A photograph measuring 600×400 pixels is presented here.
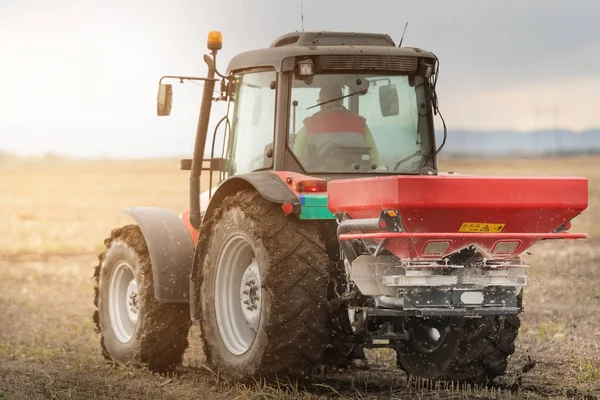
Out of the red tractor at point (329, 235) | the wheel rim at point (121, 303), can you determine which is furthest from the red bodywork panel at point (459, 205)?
the wheel rim at point (121, 303)

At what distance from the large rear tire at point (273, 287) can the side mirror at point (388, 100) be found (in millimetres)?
1389

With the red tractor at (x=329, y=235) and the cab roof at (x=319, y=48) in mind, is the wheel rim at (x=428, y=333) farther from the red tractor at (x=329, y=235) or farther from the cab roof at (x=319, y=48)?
the cab roof at (x=319, y=48)

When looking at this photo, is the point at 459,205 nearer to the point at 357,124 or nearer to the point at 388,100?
the point at 357,124

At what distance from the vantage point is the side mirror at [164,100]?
8961 mm

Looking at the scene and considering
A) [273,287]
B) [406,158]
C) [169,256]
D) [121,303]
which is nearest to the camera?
[273,287]

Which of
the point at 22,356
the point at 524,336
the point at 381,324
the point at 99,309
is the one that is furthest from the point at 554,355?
the point at 22,356

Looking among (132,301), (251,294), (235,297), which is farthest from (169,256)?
(251,294)

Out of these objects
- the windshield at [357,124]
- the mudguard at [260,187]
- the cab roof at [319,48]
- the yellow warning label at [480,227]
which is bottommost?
the yellow warning label at [480,227]

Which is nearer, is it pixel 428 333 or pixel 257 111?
pixel 428 333

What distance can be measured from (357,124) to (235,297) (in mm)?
1599

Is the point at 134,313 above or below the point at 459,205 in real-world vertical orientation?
below

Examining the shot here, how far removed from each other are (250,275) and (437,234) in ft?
5.77

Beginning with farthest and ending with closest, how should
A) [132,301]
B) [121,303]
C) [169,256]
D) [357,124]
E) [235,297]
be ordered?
[121,303]
[132,301]
[169,256]
[357,124]
[235,297]

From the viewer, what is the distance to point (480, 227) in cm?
703
